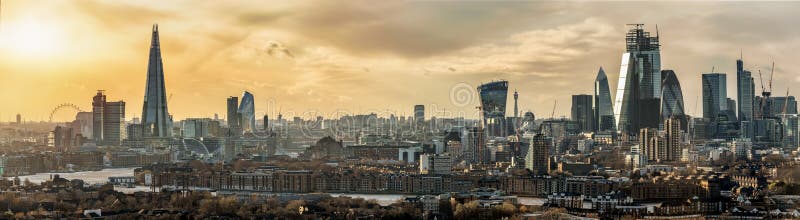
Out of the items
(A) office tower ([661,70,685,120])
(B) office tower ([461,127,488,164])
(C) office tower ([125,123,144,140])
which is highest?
(A) office tower ([661,70,685,120])

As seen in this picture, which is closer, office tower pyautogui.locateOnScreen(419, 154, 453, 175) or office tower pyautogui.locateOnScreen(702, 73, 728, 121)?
office tower pyautogui.locateOnScreen(419, 154, 453, 175)

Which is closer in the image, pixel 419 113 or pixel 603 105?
pixel 419 113

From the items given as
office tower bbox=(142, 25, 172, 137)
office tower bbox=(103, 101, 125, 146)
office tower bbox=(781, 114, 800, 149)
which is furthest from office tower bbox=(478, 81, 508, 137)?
office tower bbox=(103, 101, 125, 146)

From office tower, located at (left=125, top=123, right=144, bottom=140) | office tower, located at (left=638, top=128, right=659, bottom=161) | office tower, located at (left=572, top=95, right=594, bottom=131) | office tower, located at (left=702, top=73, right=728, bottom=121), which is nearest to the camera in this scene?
office tower, located at (left=638, top=128, right=659, bottom=161)

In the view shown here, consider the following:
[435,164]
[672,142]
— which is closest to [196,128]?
[672,142]

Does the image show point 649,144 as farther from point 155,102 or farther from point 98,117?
point 98,117

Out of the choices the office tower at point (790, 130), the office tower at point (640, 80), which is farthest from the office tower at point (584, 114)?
the office tower at point (790, 130)

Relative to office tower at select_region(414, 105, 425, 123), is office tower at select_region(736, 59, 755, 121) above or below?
above

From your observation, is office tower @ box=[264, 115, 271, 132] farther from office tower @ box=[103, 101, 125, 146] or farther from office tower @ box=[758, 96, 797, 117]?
office tower @ box=[758, 96, 797, 117]
